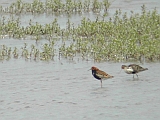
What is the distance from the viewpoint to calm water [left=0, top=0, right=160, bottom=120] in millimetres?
9852

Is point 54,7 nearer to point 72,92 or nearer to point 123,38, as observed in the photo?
point 123,38

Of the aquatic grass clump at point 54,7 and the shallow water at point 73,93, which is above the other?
the aquatic grass clump at point 54,7

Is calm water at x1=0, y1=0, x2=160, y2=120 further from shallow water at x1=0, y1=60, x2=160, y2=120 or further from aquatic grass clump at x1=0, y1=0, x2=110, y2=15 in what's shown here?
aquatic grass clump at x1=0, y1=0, x2=110, y2=15

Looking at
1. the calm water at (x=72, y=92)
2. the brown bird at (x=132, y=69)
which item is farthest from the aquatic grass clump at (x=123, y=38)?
the brown bird at (x=132, y=69)

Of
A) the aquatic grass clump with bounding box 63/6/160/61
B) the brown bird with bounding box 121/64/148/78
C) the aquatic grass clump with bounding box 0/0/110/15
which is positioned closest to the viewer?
the brown bird with bounding box 121/64/148/78

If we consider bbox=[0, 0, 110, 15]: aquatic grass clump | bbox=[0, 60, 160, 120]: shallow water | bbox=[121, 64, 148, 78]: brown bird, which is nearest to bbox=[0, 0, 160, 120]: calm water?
bbox=[0, 60, 160, 120]: shallow water

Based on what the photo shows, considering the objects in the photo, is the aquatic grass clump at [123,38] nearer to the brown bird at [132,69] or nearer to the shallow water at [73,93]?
the shallow water at [73,93]

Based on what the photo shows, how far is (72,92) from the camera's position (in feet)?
36.9

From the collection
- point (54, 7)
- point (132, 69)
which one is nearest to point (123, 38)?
point (132, 69)

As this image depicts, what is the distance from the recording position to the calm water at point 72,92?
32.3 ft

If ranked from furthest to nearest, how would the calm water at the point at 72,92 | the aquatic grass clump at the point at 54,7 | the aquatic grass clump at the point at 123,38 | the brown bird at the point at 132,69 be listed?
1. the aquatic grass clump at the point at 54,7
2. the aquatic grass clump at the point at 123,38
3. the brown bird at the point at 132,69
4. the calm water at the point at 72,92

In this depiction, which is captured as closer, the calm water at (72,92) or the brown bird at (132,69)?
the calm water at (72,92)

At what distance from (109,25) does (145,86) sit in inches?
177

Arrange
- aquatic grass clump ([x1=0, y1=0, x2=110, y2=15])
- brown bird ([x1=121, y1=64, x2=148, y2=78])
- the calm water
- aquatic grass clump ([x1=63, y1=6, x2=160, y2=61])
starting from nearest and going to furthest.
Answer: the calm water < brown bird ([x1=121, y1=64, x2=148, y2=78]) < aquatic grass clump ([x1=63, y1=6, x2=160, y2=61]) < aquatic grass clump ([x1=0, y1=0, x2=110, y2=15])
